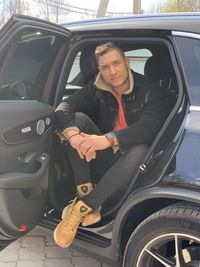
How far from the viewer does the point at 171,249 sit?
7.62 ft

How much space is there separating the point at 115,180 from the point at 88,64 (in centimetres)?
105

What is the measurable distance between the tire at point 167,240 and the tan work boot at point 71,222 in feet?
1.10

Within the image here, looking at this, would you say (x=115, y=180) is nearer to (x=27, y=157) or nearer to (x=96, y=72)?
(x=27, y=157)

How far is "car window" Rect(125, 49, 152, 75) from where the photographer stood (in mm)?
3215

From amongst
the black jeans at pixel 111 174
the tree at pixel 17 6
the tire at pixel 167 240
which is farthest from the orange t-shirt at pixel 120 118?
the tree at pixel 17 6

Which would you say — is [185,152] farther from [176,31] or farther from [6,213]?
[6,213]

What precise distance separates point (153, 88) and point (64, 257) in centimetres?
130

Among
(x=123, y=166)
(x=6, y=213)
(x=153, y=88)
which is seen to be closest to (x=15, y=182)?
(x=6, y=213)

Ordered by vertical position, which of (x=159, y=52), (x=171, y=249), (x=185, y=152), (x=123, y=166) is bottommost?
(x=171, y=249)

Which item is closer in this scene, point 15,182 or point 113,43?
point 15,182

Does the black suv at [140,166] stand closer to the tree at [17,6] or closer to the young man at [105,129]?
the young man at [105,129]

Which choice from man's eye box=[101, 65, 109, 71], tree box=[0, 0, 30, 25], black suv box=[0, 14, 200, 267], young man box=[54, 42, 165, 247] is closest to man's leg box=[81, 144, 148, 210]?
young man box=[54, 42, 165, 247]

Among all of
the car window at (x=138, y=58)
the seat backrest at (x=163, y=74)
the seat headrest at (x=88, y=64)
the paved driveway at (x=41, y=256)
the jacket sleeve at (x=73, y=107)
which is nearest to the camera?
the jacket sleeve at (x=73, y=107)

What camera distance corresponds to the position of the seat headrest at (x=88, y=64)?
3107 mm
